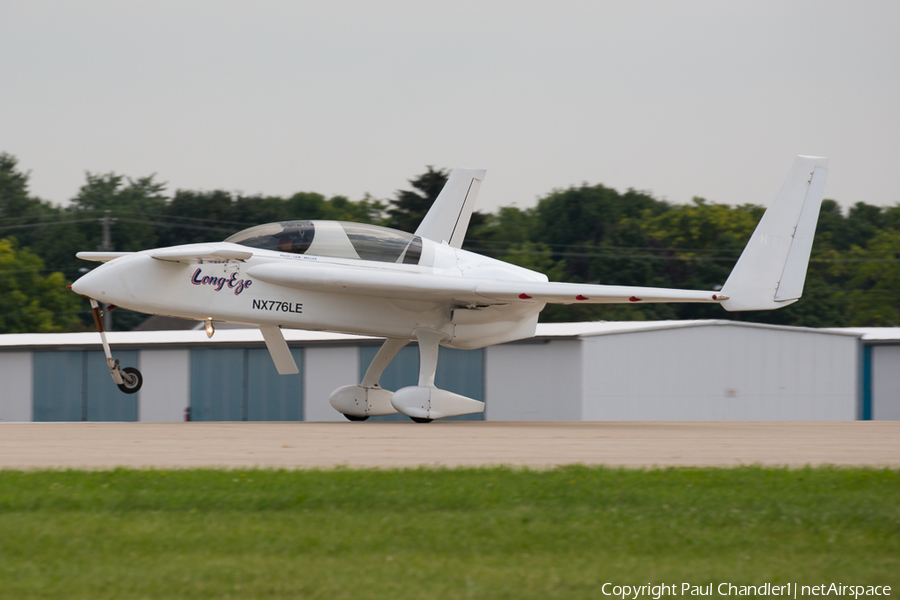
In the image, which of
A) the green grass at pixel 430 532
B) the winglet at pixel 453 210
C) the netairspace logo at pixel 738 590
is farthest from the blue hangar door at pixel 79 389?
the netairspace logo at pixel 738 590

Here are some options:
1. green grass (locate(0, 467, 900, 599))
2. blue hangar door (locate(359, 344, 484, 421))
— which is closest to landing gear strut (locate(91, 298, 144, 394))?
green grass (locate(0, 467, 900, 599))

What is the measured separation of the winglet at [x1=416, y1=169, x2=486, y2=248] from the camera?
72.0 feet

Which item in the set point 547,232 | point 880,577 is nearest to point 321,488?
point 880,577

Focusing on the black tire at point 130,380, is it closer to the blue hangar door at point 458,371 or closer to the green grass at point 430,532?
the green grass at point 430,532

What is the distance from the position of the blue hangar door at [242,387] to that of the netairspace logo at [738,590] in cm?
2304

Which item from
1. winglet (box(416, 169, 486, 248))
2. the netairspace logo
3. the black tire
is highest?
winglet (box(416, 169, 486, 248))

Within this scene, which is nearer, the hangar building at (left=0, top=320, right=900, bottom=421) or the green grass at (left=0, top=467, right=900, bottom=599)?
the green grass at (left=0, top=467, right=900, bottom=599)

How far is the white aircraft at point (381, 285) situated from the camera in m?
16.6

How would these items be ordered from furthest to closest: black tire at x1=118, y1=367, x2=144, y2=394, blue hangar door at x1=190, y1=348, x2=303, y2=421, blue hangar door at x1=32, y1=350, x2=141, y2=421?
blue hangar door at x1=32, y1=350, x2=141, y2=421 → blue hangar door at x1=190, y1=348, x2=303, y2=421 → black tire at x1=118, y1=367, x2=144, y2=394

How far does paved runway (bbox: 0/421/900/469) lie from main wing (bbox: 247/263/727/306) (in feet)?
6.80

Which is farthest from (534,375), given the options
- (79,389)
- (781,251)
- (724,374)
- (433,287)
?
(79,389)

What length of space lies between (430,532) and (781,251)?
11283mm

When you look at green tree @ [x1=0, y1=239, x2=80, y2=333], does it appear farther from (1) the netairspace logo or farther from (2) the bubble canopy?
(1) the netairspace logo

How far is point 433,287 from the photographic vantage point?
16734 millimetres
